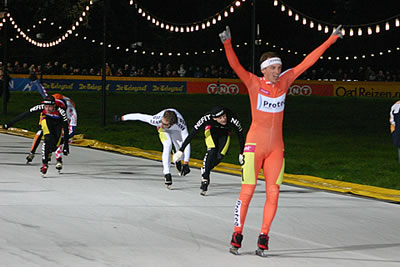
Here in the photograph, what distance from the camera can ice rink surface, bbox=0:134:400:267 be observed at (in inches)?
315

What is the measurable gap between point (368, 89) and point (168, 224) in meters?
41.8

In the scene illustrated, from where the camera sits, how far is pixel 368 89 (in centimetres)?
5006

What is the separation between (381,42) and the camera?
203ft

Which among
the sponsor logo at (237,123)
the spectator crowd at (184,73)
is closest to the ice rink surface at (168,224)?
the sponsor logo at (237,123)

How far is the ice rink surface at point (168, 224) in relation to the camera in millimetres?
8000

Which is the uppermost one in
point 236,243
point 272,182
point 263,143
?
point 263,143

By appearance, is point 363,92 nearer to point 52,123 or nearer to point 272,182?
point 52,123

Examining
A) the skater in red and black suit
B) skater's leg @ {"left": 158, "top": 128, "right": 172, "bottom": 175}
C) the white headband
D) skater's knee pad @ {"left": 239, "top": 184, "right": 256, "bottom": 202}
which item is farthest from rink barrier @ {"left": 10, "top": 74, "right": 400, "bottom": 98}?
skater's knee pad @ {"left": 239, "top": 184, "right": 256, "bottom": 202}

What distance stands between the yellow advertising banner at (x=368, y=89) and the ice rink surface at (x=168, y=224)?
1418 inches

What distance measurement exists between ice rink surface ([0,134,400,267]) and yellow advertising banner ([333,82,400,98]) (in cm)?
3602

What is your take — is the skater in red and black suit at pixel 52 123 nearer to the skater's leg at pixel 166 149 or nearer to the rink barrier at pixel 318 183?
the skater's leg at pixel 166 149

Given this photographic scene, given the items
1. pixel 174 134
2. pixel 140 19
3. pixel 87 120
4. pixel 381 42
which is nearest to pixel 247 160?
pixel 174 134

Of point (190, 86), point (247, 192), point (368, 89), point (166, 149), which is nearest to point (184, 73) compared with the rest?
point (190, 86)

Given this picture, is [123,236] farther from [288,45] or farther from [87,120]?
[288,45]
